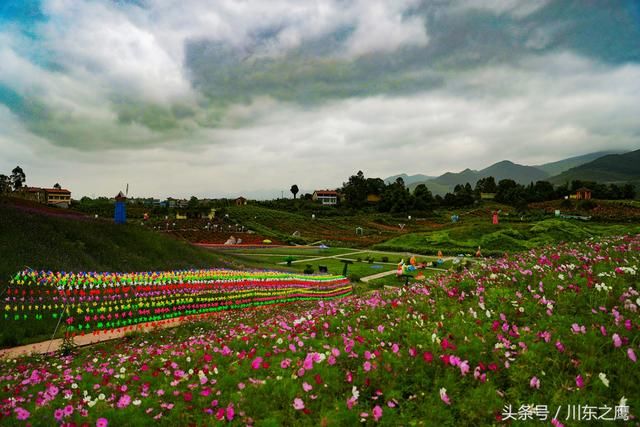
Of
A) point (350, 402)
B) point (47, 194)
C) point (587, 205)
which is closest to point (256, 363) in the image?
point (350, 402)

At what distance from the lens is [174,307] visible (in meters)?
15.3

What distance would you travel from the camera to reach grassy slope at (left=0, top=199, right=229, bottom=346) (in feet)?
44.0

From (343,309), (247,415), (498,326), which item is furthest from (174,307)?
(498,326)

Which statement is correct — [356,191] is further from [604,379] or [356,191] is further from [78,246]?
[604,379]

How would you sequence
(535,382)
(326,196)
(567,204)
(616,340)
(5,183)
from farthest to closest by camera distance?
(326,196) → (5,183) → (567,204) → (616,340) → (535,382)

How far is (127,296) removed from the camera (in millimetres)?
14586

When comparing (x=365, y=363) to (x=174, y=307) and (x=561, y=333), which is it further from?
(x=174, y=307)

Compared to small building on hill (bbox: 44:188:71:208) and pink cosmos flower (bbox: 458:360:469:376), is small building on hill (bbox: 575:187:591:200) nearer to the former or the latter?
pink cosmos flower (bbox: 458:360:469:376)

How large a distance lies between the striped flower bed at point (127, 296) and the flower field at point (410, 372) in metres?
5.57

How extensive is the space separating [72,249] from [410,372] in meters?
17.3

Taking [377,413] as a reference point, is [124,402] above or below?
below

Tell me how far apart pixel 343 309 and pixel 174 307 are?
9812 mm

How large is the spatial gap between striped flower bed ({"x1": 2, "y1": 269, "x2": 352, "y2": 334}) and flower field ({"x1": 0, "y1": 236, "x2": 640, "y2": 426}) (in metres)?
5.57

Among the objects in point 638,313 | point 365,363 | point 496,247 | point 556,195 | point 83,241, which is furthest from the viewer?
point 556,195
